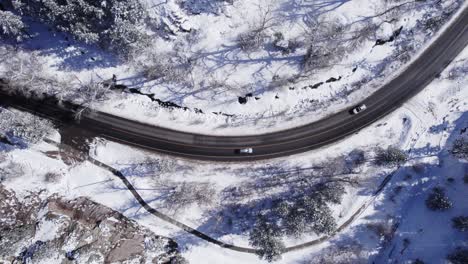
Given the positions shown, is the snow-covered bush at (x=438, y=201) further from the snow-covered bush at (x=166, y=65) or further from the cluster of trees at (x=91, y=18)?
the cluster of trees at (x=91, y=18)

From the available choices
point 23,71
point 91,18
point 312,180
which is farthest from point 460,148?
point 23,71

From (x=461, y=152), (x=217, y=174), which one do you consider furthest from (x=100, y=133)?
(x=461, y=152)

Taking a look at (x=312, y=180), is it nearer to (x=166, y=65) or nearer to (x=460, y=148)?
Result: (x=460, y=148)

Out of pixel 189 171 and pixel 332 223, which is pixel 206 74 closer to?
pixel 189 171

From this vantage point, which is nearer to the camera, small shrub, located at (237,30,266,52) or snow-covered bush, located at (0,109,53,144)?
snow-covered bush, located at (0,109,53,144)

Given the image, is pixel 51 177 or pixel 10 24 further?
pixel 51 177

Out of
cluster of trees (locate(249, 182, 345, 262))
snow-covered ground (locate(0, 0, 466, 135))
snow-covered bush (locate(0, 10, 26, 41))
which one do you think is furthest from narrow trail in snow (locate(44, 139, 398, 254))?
snow-covered bush (locate(0, 10, 26, 41))

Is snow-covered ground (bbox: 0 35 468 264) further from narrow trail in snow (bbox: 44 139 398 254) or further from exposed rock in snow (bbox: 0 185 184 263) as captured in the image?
exposed rock in snow (bbox: 0 185 184 263)
